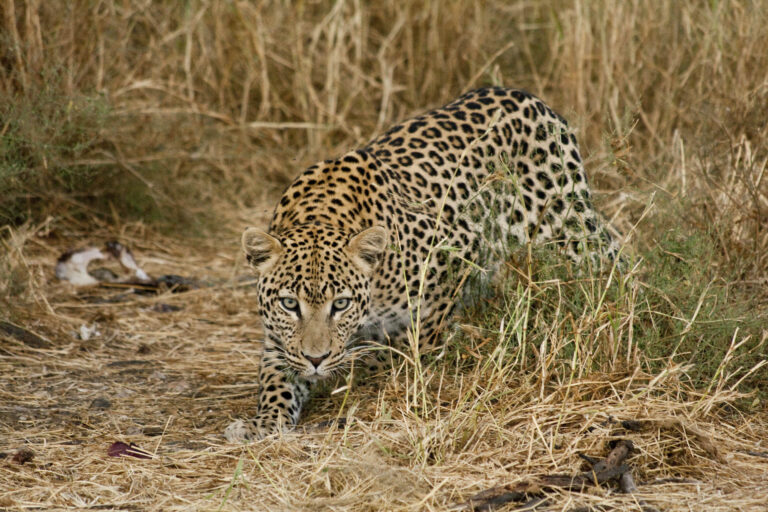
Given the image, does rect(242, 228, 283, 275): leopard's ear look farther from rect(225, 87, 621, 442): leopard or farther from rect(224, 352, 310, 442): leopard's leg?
rect(224, 352, 310, 442): leopard's leg

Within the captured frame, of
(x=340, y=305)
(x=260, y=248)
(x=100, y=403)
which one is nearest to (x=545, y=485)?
(x=340, y=305)

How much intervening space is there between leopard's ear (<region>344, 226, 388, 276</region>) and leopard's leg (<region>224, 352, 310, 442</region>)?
2.30ft

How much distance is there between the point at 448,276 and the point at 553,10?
212 inches

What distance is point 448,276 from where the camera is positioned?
5234 mm

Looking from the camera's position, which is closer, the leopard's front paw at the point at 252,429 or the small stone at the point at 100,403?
the leopard's front paw at the point at 252,429

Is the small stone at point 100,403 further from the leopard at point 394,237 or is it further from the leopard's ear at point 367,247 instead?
the leopard's ear at point 367,247

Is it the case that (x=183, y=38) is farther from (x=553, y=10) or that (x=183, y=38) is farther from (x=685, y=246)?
(x=685, y=246)

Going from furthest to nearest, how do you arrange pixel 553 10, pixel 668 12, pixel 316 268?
pixel 553 10 < pixel 668 12 < pixel 316 268

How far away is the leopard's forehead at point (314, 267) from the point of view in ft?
15.6

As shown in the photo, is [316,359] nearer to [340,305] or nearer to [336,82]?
[340,305]

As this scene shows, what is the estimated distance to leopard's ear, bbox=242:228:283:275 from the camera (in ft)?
15.9

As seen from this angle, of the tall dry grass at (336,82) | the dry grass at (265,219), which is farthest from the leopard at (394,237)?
the tall dry grass at (336,82)

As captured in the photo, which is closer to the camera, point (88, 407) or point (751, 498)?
point (751, 498)

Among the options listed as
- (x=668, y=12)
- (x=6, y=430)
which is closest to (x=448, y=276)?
(x=6, y=430)
